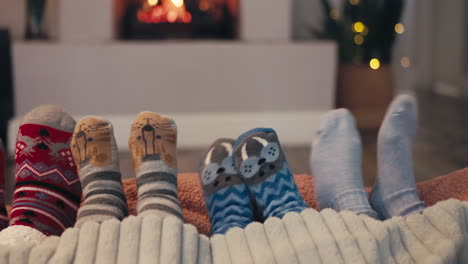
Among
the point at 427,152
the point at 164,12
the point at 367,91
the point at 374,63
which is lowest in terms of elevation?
the point at 427,152

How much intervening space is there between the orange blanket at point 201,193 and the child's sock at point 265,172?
0.12m

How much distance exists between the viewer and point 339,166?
1.04m

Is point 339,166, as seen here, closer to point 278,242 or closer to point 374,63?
point 278,242

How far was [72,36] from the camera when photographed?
2885 mm

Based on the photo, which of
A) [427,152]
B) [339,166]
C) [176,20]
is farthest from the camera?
[176,20]

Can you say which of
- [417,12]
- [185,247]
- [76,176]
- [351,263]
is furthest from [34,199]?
[417,12]

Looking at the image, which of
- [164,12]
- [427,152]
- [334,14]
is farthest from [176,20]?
[427,152]

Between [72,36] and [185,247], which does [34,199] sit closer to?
[185,247]

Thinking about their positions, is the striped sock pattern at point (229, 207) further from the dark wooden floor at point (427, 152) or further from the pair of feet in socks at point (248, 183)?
the dark wooden floor at point (427, 152)

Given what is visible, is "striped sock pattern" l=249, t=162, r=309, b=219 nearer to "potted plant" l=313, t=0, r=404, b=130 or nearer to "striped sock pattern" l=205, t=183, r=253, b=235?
"striped sock pattern" l=205, t=183, r=253, b=235

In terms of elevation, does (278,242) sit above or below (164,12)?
below

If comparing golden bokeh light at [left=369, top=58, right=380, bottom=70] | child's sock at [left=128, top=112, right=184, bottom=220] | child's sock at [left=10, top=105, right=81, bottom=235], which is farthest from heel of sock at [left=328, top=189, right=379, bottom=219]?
golden bokeh light at [left=369, top=58, right=380, bottom=70]

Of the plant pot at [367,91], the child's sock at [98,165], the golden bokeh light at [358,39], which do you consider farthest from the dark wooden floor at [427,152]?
the child's sock at [98,165]

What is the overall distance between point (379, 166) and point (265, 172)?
0.72ft
